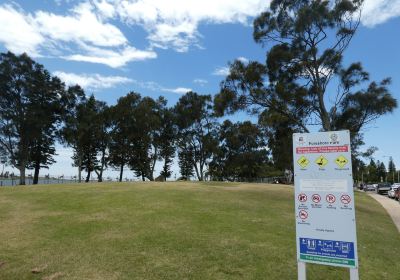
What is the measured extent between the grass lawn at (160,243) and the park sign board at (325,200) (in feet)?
6.36

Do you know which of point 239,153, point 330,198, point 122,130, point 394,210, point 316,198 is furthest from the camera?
point 239,153

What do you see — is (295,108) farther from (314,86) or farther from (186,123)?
(186,123)

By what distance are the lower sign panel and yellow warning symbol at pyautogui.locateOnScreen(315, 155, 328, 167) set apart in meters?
1.16

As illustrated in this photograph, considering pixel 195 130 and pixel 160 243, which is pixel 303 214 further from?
pixel 195 130

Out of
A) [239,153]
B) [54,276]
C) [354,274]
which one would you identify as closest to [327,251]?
[354,274]

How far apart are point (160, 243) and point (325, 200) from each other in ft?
16.3

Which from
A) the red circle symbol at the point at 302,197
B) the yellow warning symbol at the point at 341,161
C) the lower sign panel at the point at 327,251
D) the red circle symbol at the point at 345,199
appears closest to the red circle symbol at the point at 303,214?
the red circle symbol at the point at 302,197

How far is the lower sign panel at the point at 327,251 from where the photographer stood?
20.0 ft

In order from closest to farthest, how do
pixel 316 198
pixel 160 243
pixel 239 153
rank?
1. pixel 316 198
2. pixel 160 243
3. pixel 239 153

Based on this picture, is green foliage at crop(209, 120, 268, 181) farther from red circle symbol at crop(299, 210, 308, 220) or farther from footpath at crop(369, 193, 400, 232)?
red circle symbol at crop(299, 210, 308, 220)

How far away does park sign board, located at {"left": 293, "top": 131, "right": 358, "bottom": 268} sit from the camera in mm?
6160

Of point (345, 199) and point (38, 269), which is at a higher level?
point (345, 199)

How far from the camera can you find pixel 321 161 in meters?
6.44

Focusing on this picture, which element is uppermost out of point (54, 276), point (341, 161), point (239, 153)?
point (239, 153)
